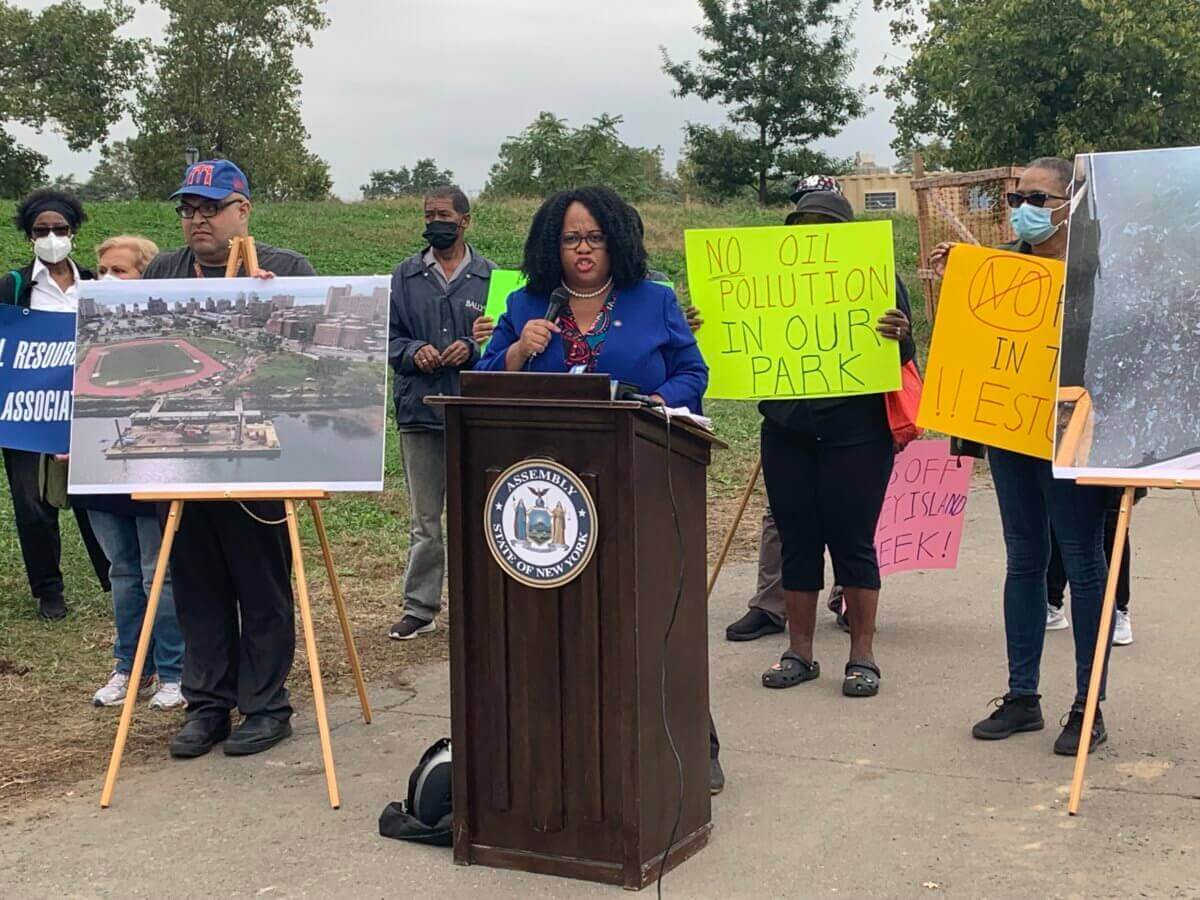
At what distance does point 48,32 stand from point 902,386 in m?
41.4

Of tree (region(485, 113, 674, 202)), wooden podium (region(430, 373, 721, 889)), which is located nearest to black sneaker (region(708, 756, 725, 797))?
wooden podium (region(430, 373, 721, 889))

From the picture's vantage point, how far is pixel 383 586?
25.5ft

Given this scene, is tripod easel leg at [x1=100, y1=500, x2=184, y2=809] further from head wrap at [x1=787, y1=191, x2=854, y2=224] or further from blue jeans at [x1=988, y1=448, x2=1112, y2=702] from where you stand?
blue jeans at [x1=988, y1=448, x2=1112, y2=702]

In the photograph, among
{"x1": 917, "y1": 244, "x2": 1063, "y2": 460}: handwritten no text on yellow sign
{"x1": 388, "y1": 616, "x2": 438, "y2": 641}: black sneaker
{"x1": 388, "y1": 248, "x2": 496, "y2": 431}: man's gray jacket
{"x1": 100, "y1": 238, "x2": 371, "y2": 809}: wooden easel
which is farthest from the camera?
{"x1": 388, "y1": 616, "x2": 438, "y2": 641}: black sneaker

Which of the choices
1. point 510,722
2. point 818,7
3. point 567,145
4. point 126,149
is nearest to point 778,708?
point 510,722

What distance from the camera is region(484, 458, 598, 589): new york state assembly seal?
3.72 metres

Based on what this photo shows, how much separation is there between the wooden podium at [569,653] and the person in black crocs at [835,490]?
173cm

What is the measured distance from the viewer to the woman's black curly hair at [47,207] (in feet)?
21.1

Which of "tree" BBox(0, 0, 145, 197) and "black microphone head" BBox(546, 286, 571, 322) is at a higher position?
"tree" BBox(0, 0, 145, 197)

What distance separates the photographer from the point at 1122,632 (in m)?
6.34

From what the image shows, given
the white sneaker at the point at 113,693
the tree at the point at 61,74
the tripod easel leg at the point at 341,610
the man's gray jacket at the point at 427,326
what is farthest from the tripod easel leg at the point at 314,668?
the tree at the point at 61,74

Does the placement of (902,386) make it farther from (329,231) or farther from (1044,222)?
(329,231)

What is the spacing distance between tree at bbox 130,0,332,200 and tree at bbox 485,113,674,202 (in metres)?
18.0

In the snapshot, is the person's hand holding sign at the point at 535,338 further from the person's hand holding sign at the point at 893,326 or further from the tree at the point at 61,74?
the tree at the point at 61,74
